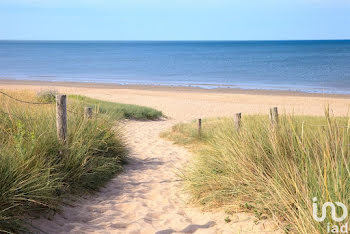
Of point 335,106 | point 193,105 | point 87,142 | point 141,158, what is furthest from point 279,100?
point 87,142

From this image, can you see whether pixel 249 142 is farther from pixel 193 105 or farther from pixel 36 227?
pixel 193 105

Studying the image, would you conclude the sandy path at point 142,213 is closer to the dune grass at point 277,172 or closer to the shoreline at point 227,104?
the dune grass at point 277,172

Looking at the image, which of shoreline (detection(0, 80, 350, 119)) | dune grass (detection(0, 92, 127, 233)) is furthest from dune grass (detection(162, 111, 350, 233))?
shoreline (detection(0, 80, 350, 119))

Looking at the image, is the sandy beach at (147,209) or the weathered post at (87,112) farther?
the weathered post at (87,112)

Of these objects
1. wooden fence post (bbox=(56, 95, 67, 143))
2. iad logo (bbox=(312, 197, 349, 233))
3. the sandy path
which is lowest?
the sandy path

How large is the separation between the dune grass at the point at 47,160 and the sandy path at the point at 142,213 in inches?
10.0

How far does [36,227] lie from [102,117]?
4.33 metres

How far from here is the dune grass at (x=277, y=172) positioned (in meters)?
4.10

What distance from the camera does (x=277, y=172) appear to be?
5.04 metres

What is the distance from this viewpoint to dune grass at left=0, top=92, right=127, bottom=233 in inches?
190

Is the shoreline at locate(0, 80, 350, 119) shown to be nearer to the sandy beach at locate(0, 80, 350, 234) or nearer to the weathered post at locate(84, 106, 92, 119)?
the sandy beach at locate(0, 80, 350, 234)

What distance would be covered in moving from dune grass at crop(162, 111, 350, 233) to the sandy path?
10.3 inches

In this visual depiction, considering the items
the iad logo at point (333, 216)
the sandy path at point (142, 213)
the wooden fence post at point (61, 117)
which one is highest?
the wooden fence post at point (61, 117)

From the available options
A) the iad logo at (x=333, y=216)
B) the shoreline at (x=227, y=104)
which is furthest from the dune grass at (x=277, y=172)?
the shoreline at (x=227, y=104)
